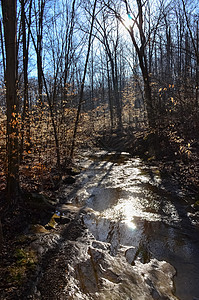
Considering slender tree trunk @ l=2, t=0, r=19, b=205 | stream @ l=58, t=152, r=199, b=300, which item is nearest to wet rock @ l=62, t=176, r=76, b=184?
stream @ l=58, t=152, r=199, b=300

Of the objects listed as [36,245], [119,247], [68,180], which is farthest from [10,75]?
[68,180]

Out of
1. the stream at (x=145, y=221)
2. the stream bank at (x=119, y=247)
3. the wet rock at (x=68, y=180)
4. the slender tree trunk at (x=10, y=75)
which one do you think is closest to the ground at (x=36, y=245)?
the stream bank at (x=119, y=247)

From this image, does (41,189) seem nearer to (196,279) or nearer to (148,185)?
(148,185)

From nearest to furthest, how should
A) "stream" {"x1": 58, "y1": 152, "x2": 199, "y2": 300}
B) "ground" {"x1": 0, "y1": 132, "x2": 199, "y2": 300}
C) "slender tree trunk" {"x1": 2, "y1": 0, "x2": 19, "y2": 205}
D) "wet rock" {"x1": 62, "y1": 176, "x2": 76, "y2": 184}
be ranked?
1. "ground" {"x1": 0, "y1": 132, "x2": 199, "y2": 300}
2. "stream" {"x1": 58, "y1": 152, "x2": 199, "y2": 300}
3. "slender tree trunk" {"x1": 2, "y1": 0, "x2": 19, "y2": 205}
4. "wet rock" {"x1": 62, "y1": 176, "x2": 76, "y2": 184}

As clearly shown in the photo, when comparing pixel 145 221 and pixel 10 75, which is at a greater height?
pixel 10 75

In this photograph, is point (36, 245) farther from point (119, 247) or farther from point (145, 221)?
point (145, 221)

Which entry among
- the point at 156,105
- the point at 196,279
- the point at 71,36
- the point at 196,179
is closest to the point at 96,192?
the point at 196,179

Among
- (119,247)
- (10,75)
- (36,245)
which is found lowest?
(119,247)

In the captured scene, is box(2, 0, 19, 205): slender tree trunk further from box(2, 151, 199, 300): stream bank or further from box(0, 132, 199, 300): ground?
box(2, 151, 199, 300): stream bank

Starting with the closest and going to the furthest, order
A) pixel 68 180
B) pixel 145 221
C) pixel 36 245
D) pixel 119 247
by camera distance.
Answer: pixel 36 245, pixel 119 247, pixel 145 221, pixel 68 180

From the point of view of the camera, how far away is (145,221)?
19.1 feet

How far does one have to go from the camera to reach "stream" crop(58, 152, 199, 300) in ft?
13.8

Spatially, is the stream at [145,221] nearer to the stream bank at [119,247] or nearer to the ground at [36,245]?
the stream bank at [119,247]

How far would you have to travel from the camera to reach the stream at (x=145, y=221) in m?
4.20
